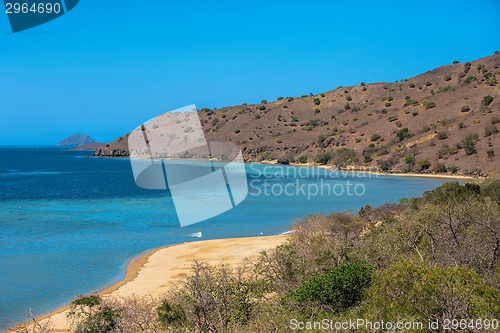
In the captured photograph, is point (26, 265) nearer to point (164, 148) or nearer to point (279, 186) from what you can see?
point (279, 186)

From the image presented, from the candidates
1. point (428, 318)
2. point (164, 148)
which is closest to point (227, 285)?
point (428, 318)

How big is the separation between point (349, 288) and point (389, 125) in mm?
89977

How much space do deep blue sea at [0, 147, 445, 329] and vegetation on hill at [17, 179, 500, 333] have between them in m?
6.32

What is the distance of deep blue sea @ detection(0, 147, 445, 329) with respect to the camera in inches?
893

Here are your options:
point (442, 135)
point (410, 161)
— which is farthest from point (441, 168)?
point (442, 135)

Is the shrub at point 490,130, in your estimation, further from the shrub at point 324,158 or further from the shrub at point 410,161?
the shrub at point 324,158

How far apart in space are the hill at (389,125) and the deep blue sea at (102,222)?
35.1ft

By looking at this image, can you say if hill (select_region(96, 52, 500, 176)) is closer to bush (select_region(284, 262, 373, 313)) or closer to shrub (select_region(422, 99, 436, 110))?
shrub (select_region(422, 99, 436, 110))

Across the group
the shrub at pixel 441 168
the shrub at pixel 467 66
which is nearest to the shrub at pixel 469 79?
the shrub at pixel 467 66

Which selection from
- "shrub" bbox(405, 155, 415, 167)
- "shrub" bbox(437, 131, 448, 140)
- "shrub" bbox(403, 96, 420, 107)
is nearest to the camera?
"shrub" bbox(405, 155, 415, 167)

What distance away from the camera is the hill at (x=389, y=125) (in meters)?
78.9

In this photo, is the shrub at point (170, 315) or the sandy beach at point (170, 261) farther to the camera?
the sandy beach at point (170, 261)

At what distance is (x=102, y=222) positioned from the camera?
3962 centimetres

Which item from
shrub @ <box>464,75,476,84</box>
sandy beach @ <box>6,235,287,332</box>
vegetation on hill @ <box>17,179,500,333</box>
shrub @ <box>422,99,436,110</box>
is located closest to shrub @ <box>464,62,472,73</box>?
shrub @ <box>464,75,476,84</box>
